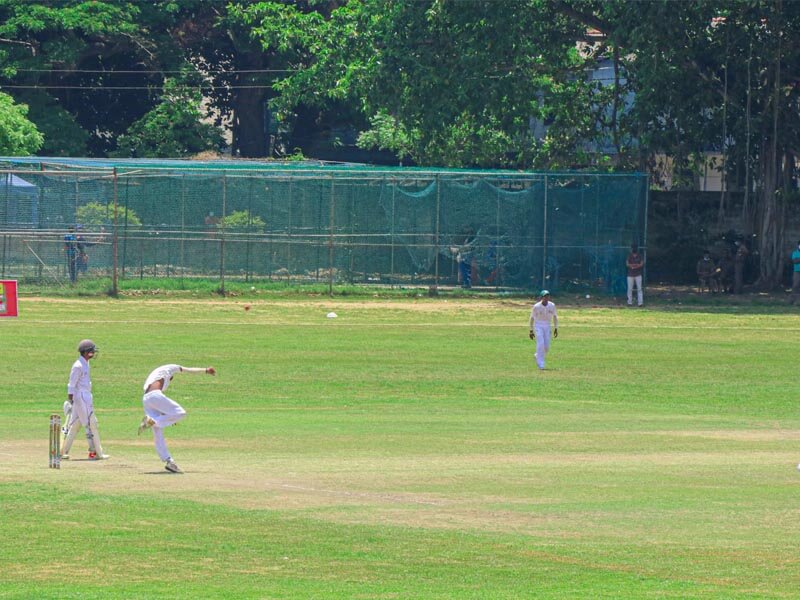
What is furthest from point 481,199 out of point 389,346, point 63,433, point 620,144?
point 63,433

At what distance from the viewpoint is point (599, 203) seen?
48312 mm

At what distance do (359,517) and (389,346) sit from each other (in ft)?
64.0

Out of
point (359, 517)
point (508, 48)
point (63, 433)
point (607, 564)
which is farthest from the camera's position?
point (508, 48)

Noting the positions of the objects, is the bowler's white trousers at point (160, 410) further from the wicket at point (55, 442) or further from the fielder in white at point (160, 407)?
the wicket at point (55, 442)

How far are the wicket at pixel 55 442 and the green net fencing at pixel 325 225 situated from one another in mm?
24475

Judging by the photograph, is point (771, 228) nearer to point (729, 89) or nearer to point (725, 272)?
point (725, 272)

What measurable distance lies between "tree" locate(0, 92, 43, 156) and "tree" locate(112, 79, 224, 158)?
34.5 ft

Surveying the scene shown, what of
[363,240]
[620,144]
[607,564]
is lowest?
[607,564]

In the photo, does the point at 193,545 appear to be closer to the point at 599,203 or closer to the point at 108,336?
the point at 108,336

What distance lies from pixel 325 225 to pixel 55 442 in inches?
1086

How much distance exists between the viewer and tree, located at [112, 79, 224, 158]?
6912 centimetres

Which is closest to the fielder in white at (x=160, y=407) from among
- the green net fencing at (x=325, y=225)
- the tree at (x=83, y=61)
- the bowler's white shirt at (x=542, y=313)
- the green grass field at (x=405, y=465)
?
the green grass field at (x=405, y=465)

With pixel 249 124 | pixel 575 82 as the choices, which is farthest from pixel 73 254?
pixel 249 124

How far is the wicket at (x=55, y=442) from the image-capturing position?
19547 mm
